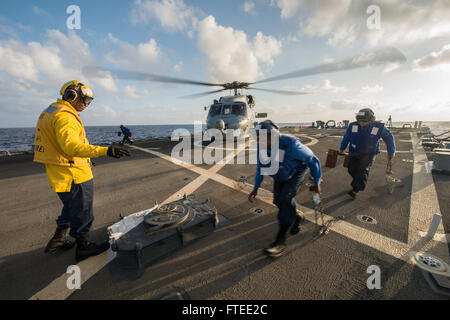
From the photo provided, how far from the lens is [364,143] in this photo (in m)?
4.46

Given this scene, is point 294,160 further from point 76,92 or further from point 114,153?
point 76,92

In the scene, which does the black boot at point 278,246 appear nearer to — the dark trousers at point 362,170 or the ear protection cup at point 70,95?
the dark trousers at point 362,170

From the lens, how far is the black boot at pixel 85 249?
2.62 m

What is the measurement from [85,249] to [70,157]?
4.82 ft

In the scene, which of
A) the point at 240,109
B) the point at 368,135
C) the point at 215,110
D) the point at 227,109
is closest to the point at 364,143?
the point at 368,135

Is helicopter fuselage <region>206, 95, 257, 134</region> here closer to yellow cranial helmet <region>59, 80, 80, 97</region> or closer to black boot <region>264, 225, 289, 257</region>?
yellow cranial helmet <region>59, 80, 80, 97</region>

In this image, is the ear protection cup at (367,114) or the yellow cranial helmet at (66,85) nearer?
the yellow cranial helmet at (66,85)

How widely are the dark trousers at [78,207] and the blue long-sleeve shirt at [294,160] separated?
307cm

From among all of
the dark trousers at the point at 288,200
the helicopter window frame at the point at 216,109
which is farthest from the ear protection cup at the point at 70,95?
the helicopter window frame at the point at 216,109

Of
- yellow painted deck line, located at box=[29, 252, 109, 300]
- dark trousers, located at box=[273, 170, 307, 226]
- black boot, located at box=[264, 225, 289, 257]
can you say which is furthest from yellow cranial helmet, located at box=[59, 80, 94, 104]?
black boot, located at box=[264, 225, 289, 257]

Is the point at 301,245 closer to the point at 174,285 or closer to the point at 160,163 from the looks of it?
the point at 174,285

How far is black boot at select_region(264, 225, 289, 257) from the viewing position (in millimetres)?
2627
